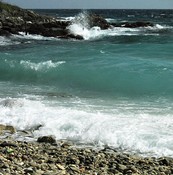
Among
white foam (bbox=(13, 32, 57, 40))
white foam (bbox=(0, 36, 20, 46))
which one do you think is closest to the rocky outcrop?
white foam (bbox=(0, 36, 20, 46))

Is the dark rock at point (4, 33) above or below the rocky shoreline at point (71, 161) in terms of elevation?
above

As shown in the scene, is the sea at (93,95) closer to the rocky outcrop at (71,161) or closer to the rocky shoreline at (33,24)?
the rocky outcrop at (71,161)

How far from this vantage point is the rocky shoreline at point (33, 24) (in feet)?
145

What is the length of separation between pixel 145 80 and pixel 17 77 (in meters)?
6.79

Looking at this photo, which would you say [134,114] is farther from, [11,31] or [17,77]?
[11,31]

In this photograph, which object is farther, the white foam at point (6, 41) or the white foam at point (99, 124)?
the white foam at point (6, 41)

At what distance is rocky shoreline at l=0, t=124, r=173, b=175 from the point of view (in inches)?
344

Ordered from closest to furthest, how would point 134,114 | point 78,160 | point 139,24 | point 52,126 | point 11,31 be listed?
point 78,160, point 52,126, point 134,114, point 11,31, point 139,24

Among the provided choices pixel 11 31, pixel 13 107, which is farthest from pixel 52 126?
pixel 11 31

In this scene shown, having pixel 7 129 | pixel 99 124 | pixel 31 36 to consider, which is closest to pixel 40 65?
pixel 99 124

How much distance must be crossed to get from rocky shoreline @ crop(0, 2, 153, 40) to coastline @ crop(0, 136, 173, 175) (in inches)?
1290

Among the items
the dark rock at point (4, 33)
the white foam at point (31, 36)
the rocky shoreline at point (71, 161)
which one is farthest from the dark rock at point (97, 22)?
the rocky shoreline at point (71, 161)

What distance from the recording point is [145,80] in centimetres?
2155

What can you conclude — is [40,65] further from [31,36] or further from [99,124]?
[31,36]
